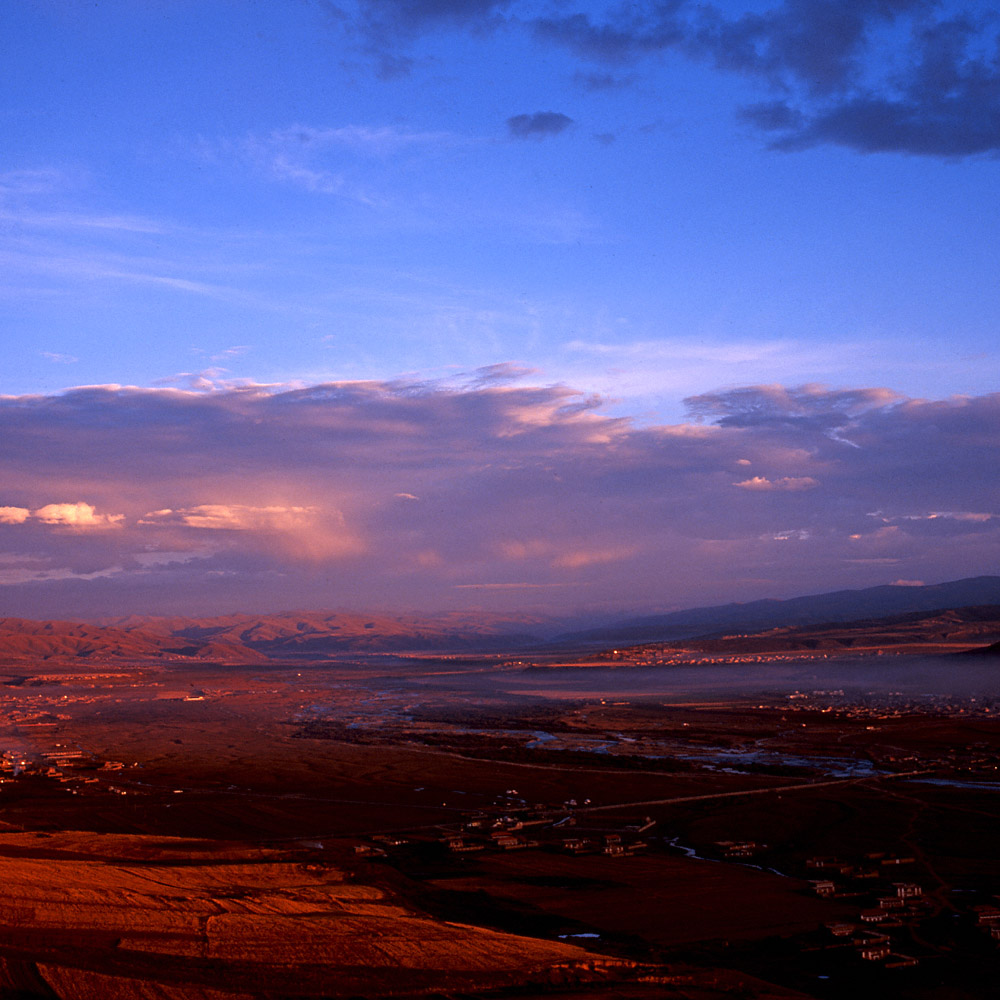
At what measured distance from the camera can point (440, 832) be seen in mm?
36688

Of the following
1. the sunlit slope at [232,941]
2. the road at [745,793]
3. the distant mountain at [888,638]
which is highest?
the sunlit slope at [232,941]

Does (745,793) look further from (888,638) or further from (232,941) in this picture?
(888,638)

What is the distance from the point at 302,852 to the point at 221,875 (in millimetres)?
5405

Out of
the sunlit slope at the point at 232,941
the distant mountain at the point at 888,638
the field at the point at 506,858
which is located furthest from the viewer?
the distant mountain at the point at 888,638

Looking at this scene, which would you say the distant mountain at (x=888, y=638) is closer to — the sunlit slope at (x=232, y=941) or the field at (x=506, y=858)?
the field at (x=506, y=858)

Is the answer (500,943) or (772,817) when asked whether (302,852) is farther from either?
(772,817)

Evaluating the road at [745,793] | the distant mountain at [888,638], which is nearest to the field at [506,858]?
the road at [745,793]

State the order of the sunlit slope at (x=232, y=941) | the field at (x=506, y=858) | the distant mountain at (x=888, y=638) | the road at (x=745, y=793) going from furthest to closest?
1. the distant mountain at (x=888, y=638)
2. the road at (x=745, y=793)
3. the field at (x=506, y=858)
4. the sunlit slope at (x=232, y=941)

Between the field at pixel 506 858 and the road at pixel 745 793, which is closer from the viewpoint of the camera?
the field at pixel 506 858

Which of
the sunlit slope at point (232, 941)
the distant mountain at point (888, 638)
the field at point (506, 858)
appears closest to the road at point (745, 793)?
the field at point (506, 858)

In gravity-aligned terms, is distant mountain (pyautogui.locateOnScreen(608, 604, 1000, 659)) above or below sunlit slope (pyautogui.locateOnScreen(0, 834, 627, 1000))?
below

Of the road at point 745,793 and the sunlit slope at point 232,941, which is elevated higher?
the sunlit slope at point 232,941

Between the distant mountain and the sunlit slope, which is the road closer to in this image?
the sunlit slope

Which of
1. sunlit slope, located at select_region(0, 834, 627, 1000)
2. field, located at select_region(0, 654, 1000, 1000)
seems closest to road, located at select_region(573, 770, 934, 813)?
field, located at select_region(0, 654, 1000, 1000)
